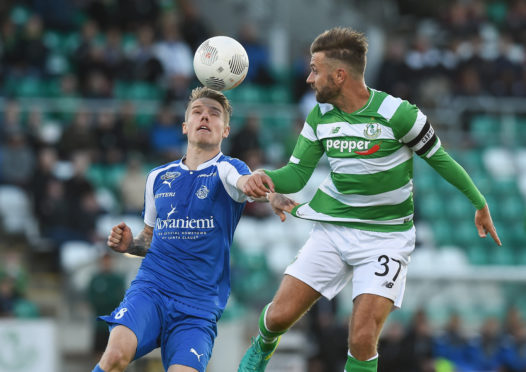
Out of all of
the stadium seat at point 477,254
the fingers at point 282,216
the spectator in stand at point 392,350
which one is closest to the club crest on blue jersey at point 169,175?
the fingers at point 282,216

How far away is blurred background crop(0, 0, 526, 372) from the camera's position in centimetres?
1216

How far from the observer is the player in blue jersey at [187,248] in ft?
20.4

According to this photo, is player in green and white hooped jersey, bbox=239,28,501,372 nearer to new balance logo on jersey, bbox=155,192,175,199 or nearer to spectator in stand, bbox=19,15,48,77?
new balance logo on jersey, bbox=155,192,175,199

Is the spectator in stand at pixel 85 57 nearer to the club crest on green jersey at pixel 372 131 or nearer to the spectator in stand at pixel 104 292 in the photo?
the spectator in stand at pixel 104 292

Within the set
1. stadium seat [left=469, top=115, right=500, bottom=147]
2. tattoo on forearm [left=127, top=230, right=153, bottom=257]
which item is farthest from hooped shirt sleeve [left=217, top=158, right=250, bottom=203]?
stadium seat [left=469, top=115, right=500, bottom=147]

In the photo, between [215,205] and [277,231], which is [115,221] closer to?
[277,231]

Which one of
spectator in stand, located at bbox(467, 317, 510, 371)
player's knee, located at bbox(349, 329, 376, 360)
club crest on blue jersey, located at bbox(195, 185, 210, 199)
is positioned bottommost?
spectator in stand, located at bbox(467, 317, 510, 371)

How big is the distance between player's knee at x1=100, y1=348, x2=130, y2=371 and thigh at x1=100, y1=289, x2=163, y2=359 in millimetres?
150

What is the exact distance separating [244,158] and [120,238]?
780 centimetres

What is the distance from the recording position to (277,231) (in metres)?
14.0

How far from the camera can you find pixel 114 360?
5918 millimetres

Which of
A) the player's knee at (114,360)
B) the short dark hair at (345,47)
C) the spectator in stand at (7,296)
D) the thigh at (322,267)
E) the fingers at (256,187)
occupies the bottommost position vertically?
the spectator in stand at (7,296)

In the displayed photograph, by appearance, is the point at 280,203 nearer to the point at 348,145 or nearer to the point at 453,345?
the point at 348,145

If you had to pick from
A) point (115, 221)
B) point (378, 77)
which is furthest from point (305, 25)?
point (115, 221)
